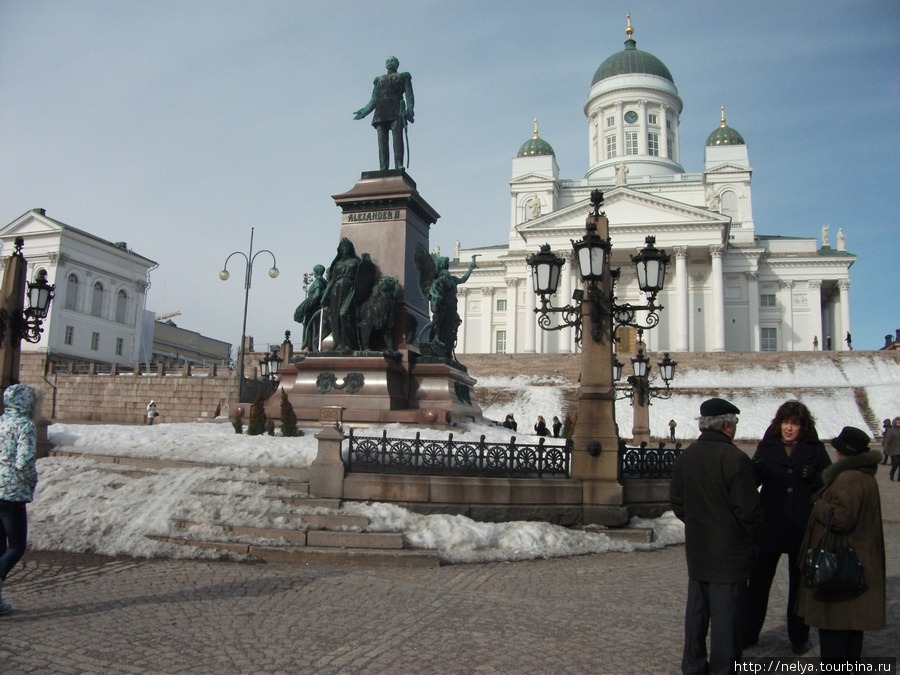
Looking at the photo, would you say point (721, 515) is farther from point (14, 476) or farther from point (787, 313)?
point (787, 313)

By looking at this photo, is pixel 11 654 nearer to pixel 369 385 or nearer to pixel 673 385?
pixel 369 385

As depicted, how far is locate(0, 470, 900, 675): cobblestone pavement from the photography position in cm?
529

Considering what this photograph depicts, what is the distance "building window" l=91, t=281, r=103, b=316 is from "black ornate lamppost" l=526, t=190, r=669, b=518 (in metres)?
66.6

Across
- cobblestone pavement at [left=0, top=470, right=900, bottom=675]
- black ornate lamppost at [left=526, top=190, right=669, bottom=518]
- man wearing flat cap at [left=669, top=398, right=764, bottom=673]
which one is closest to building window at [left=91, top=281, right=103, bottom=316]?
black ornate lamppost at [left=526, top=190, right=669, bottom=518]

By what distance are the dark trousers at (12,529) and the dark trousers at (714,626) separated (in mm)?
5187

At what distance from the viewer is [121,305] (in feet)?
243

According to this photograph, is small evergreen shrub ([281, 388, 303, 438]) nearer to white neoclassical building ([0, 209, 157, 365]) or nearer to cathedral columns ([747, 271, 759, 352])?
white neoclassical building ([0, 209, 157, 365])

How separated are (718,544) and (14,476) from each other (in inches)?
213

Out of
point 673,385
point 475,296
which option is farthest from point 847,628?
point 475,296

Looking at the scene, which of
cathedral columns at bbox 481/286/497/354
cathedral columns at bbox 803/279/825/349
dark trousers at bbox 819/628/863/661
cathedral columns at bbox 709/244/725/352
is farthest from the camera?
cathedral columns at bbox 481/286/497/354

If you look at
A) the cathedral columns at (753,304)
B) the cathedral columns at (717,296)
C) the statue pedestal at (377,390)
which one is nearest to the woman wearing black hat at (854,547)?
the statue pedestal at (377,390)

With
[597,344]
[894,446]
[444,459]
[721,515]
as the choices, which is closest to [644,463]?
[597,344]

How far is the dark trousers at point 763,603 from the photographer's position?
5676 mm

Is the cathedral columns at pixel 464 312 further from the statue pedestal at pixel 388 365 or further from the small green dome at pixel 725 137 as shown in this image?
the statue pedestal at pixel 388 365
